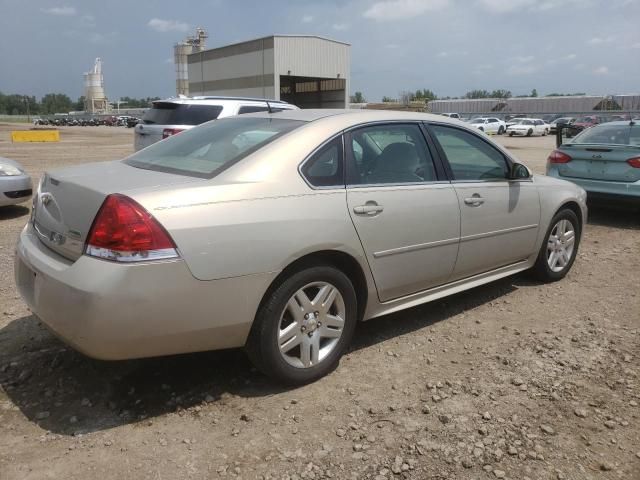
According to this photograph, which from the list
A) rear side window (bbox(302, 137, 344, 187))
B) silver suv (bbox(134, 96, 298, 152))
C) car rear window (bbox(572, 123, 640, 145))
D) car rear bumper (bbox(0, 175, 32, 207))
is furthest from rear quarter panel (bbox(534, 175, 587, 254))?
car rear bumper (bbox(0, 175, 32, 207))

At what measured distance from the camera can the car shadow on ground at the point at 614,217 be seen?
7.93 metres

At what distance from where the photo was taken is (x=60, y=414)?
2.99 m

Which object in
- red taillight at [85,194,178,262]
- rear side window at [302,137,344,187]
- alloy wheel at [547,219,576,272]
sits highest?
rear side window at [302,137,344,187]

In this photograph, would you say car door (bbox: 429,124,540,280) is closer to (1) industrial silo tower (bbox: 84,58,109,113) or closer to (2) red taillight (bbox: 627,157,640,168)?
(2) red taillight (bbox: 627,157,640,168)

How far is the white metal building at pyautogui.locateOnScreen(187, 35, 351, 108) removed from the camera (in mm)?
47531

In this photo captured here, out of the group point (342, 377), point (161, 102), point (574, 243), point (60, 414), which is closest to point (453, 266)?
point (342, 377)

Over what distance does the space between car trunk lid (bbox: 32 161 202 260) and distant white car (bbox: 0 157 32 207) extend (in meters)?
5.05

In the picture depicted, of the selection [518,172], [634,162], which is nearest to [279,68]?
[634,162]

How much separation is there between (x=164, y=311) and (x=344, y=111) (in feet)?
6.43

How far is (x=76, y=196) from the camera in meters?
2.95

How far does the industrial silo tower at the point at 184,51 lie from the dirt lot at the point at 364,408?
299 feet

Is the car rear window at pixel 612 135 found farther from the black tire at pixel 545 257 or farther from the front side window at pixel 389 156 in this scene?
the front side window at pixel 389 156

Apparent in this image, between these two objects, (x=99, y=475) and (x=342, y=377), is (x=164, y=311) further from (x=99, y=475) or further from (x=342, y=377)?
(x=342, y=377)

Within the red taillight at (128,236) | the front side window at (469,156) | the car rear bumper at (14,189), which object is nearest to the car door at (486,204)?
the front side window at (469,156)
